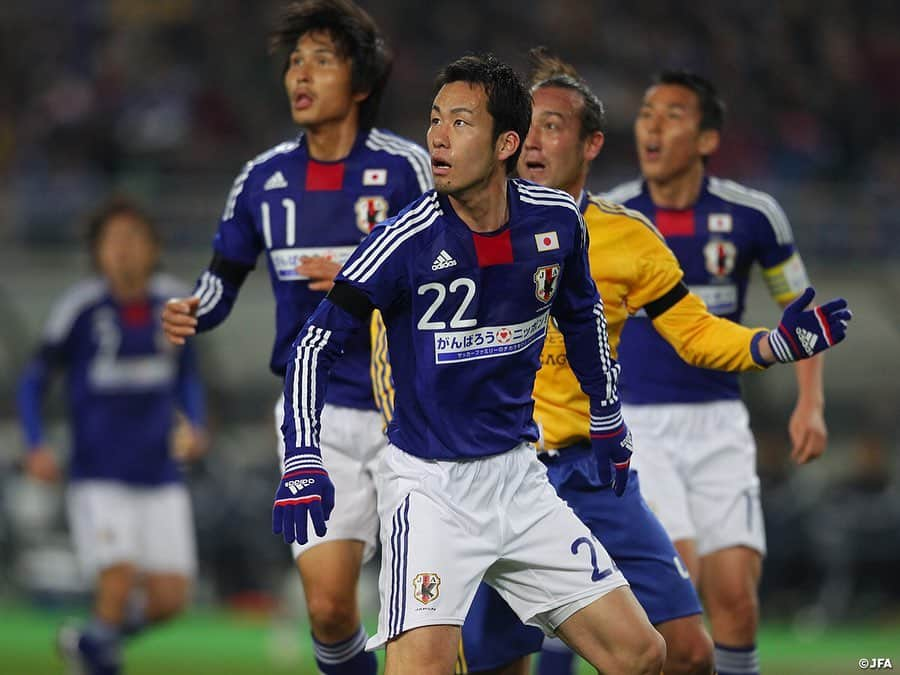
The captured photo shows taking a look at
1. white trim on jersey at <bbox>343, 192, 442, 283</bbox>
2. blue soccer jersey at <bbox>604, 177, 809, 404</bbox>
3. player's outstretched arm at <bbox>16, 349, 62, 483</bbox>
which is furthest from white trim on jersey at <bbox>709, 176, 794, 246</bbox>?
player's outstretched arm at <bbox>16, 349, 62, 483</bbox>

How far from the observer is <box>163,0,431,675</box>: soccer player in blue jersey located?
5891 mm

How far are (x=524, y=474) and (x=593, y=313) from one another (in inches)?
23.3

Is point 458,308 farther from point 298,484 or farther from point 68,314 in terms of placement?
point 68,314

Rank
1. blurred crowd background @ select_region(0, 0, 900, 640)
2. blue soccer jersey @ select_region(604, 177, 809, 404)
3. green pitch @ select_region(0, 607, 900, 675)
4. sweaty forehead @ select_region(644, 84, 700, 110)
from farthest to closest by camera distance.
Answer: blurred crowd background @ select_region(0, 0, 900, 640) < green pitch @ select_region(0, 607, 900, 675) < sweaty forehead @ select_region(644, 84, 700, 110) < blue soccer jersey @ select_region(604, 177, 809, 404)

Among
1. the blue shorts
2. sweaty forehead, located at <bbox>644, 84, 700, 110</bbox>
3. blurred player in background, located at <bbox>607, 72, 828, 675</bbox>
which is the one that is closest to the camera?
the blue shorts

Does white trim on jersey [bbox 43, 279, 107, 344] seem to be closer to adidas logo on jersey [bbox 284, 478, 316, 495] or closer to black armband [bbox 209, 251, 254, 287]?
black armband [bbox 209, 251, 254, 287]

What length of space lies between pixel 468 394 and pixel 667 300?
1.07m

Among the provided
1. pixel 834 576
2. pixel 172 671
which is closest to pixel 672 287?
pixel 172 671

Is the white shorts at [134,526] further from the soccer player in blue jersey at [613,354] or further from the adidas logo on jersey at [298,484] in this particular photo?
the adidas logo on jersey at [298,484]

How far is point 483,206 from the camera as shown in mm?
4816

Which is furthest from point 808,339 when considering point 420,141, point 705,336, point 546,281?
point 420,141

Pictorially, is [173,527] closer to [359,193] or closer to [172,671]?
[172,671]

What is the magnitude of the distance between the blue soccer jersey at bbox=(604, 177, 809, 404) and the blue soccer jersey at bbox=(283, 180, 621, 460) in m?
1.75

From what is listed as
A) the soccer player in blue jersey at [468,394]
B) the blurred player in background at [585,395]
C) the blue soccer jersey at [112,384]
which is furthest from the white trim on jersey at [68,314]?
the soccer player in blue jersey at [468,394]
